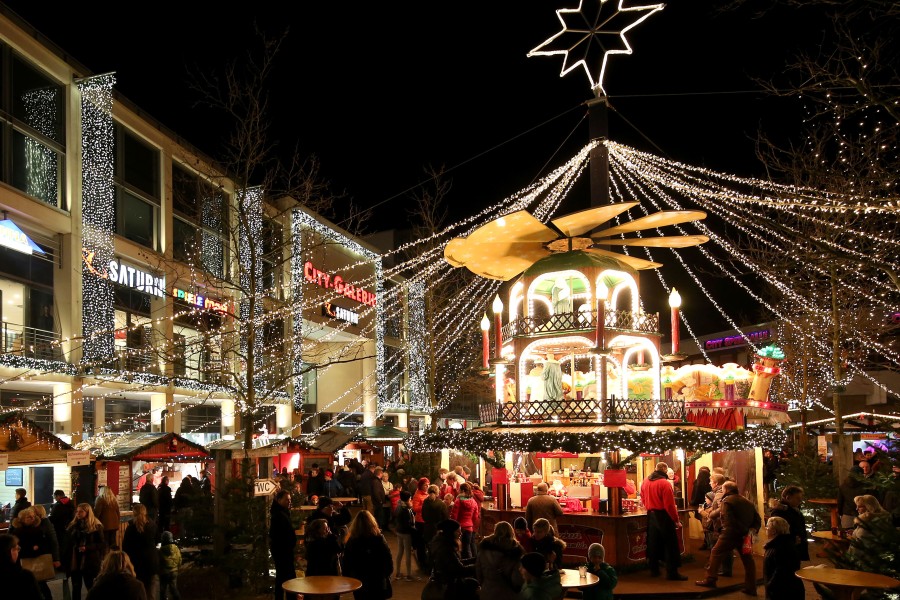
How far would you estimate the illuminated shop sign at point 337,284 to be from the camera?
3192cm

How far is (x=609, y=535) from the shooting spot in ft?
41.9

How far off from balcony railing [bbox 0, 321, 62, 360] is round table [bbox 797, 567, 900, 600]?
17979 millimetres

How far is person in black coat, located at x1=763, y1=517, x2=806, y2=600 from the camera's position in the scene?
8.37 metres

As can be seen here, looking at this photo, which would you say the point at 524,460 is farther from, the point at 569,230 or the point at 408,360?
the point at 408,360

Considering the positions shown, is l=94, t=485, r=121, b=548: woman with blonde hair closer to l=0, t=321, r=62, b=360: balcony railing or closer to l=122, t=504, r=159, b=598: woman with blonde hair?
l=122, t=504, r=159, b=598: woman with blonde hair

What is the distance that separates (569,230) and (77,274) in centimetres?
1426

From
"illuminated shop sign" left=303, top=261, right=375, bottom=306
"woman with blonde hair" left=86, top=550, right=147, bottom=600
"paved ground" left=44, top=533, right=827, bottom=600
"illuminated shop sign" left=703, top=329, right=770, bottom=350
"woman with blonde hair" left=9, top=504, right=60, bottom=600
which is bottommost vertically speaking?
"paved ground" left=44, top=533, right=827, bottom=600

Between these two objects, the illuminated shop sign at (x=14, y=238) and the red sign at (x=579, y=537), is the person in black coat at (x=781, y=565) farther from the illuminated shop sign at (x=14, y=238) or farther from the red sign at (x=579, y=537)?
the illuminated shop sign at (x=14, y=238)

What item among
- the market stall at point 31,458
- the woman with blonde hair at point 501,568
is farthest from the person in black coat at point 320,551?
the market stall at point 31,458

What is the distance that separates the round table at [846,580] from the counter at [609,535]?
486cm

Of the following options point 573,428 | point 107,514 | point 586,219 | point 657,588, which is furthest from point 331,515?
point 586,219

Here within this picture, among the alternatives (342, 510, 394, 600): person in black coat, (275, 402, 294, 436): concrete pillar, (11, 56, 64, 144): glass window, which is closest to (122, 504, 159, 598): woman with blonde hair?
(342, 510, 394, 600): person in black coat

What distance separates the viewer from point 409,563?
12500 millimetres

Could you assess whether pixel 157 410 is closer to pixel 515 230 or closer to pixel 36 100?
pixel 36 100
